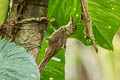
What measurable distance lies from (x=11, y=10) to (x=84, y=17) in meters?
0.19

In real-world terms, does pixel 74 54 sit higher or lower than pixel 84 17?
lower

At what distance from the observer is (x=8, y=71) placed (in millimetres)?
722

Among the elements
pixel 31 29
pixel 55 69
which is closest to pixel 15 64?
pixel 31 29

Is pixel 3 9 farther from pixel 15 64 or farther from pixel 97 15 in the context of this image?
pixel 97 15

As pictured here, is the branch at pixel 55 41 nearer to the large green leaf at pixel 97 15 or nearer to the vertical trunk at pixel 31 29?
the vertical trunk at pixel 31 29

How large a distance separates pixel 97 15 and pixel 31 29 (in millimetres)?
554

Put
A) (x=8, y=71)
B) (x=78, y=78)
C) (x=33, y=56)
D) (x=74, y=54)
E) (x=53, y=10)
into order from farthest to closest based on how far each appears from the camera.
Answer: (x=78, y=78) < (x=74, y=54) < (x=53, y=10) < (x=33, y=56) < (x=8, y=71)

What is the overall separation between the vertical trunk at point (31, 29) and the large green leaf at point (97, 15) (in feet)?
1.39

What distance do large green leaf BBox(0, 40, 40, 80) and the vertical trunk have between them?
0.18 ft

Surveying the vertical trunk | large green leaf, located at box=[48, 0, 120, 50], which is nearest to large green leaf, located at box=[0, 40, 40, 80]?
the vertical trunk

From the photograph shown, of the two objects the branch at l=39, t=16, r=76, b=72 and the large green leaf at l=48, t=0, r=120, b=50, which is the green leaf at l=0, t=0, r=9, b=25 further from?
the large green leaf at l=48, t=0, r=120, b=50

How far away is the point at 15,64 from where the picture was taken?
2.45 ft

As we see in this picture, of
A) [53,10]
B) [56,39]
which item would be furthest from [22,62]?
[53,10]

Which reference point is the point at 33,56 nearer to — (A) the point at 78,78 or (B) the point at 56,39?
(B) the point at 56,39
